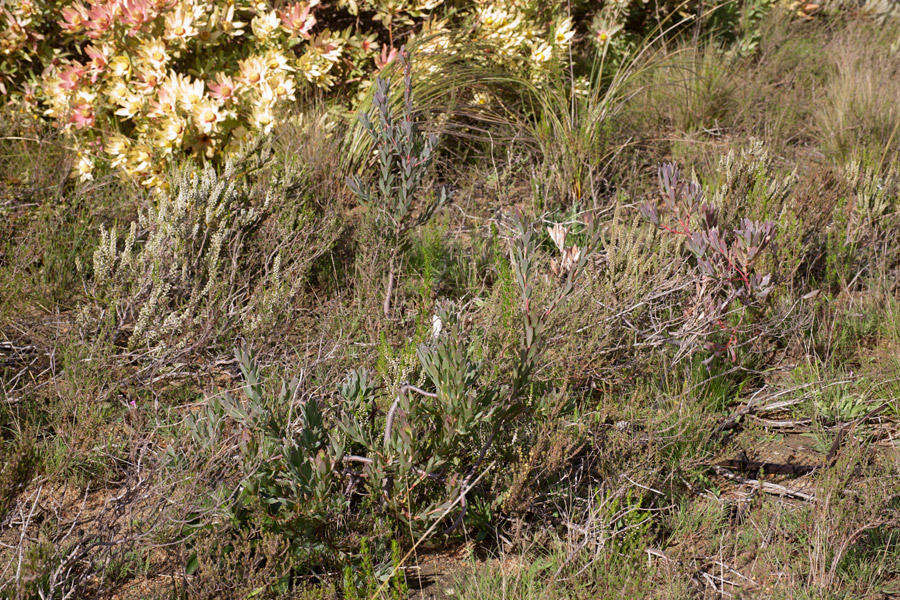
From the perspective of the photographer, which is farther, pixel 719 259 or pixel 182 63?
pixel 182 63

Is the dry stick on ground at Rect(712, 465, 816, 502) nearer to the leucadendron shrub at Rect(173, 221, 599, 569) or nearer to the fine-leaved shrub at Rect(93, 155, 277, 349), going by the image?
Answer: the leucadendron shrub at Rect(173, 221, 599, 569)

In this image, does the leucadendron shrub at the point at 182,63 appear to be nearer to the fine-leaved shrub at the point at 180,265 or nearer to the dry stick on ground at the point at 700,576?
the fine-leaved shrub at the point at 180,265

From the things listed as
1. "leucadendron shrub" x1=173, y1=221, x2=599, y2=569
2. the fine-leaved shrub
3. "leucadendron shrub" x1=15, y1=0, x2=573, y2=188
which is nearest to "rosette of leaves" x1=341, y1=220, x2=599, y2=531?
"leucadendron shrub" x1=173, y1=221, x2=599, y2=569

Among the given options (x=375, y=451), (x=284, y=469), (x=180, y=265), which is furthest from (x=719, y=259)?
(x=180, y=265)

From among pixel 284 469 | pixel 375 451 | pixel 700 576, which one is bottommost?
pixel 700 576

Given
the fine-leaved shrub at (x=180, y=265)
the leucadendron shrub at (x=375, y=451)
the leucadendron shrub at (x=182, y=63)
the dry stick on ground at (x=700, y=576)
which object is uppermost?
the leucadendron shrub at (x=182, y=63)

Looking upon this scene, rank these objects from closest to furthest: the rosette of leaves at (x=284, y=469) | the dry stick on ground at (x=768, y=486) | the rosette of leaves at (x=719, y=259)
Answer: the rosette of leaves at (x=284, y=469), the dry stick on ground at (x=768, y=486), the rosette of leaves at (x=719, y=259)

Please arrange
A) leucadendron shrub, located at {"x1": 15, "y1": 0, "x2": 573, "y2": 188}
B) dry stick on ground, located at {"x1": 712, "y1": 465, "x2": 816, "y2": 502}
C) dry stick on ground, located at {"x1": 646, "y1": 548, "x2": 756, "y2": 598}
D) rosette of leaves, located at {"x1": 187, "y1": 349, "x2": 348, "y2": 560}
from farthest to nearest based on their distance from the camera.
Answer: leucadendron shrub, located at {"x1": 15, "y1": 0, "x2": 573, "y2": 188} → dry stick on ground, located at {"x1": 712, "y1": 465, "x2": 816, "y2": 502} → dry stick on ground, located at {"x1": 646, "y1": 548, "x2": 756, "y2": 598} → rosette of leaves, located at {"x1": 187, "y1": 349, "x2": 348, "y2": 560}

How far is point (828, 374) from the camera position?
8.65ft

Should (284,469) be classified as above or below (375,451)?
below

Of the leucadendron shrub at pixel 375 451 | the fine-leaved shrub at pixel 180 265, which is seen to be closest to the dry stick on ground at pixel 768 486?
the leucadendron shrub at pixel 375 451

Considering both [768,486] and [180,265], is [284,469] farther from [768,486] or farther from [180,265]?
[768,486]

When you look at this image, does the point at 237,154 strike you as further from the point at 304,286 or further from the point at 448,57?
the point at 448,57

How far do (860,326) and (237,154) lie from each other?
267 centimetres
